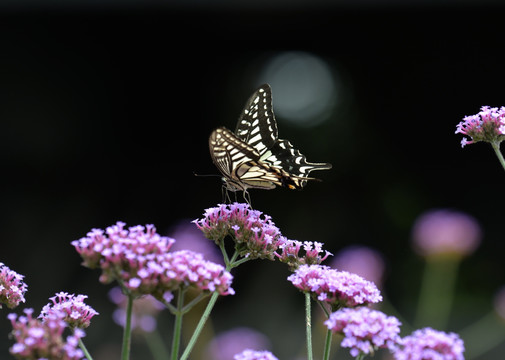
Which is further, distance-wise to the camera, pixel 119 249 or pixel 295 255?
pixel 295 255

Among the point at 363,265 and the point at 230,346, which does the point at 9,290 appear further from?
the point at 363,265

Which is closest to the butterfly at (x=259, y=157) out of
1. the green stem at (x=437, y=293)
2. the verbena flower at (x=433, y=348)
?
the verbena flower at (x=433, y=348)

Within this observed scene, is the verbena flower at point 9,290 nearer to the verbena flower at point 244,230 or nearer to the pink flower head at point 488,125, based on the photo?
the verbena flower at point 244,230

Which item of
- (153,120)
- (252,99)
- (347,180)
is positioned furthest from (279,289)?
(252,99)

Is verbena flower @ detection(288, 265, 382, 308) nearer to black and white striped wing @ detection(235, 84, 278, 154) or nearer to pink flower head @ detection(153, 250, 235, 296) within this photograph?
pink flower head @ detection(153, 250, 235, 296)

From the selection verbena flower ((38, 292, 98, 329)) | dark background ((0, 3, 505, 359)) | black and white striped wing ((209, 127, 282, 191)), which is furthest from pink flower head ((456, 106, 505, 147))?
dark background ((0, 3, 505, 359))

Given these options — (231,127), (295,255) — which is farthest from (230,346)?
(231,127)
